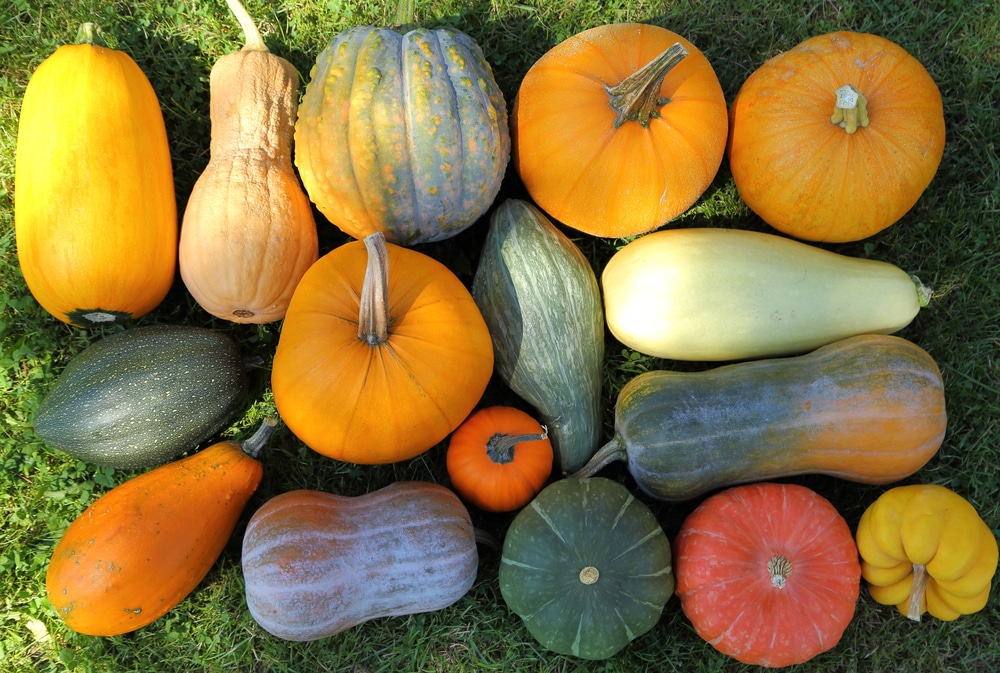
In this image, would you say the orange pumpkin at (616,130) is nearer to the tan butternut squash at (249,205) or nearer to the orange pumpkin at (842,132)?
the orange pumpkin at (842,132)

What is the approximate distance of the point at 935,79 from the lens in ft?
10.3

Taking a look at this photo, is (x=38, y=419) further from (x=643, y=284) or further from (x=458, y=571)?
(x=643, y=284)

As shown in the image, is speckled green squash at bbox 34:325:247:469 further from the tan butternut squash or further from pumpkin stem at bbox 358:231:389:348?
pumpkin stem at bbox 358:231:389:348

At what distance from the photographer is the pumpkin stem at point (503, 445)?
8.27 feet

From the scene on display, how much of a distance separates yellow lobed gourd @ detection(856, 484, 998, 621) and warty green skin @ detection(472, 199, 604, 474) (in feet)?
3.58

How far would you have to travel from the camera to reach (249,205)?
8.48ft

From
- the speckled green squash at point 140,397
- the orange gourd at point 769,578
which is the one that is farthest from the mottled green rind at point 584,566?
the speckled green squash at point 140,397

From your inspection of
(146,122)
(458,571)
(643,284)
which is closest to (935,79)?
(643,284)

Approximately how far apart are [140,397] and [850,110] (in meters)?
2.73

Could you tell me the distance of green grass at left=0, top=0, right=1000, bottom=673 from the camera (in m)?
2.80

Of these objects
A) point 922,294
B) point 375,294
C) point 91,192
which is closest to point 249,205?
point 91,192

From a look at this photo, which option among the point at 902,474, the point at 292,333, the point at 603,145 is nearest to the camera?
the point at 292,333

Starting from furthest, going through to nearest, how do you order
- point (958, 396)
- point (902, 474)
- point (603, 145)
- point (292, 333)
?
point (958, 396)
point (902, 474)
point (603, 145)
point (292, 333)

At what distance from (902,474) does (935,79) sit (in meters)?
1.74
